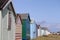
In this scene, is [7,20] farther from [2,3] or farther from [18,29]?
[18,29]

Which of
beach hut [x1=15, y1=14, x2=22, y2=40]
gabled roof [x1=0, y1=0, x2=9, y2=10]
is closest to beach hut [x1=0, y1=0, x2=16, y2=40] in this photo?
gabled roof [x1=0, y1=0, x2=9, y2=10]

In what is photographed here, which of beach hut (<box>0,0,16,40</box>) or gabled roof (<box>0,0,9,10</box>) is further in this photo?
beach hut (<box>0,0,16,40</box>)

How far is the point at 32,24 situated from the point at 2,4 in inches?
574

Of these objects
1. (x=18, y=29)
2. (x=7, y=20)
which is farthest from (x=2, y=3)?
(x=18, y=29)

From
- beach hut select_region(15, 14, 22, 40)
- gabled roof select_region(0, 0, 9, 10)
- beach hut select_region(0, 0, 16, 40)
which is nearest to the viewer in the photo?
gabled roof select_region(0, 0, 9, 10)

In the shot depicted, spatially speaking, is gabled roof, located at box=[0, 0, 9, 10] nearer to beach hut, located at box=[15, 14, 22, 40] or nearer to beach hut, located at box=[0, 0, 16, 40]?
beach hut, located at box=[0, 0, 16, 40]

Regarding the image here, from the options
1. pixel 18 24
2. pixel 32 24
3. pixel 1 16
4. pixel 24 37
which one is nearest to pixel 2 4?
pixel 1 16

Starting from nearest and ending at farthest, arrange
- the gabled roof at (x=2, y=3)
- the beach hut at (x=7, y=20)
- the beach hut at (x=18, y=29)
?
the gabled roof at (x=2, y=3)
the beach hut at (x=7, y=20)
the beach hut at (x=18, y=29)

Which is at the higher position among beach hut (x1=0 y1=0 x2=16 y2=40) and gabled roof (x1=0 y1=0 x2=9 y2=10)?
gabled roof (x1=0 y1=0 x2=9 y2=10)

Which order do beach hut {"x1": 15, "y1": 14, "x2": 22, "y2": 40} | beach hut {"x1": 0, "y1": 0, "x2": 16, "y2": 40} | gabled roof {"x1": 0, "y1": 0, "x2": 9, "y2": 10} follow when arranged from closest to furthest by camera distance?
gabled roof {"x1": 0, "y1": 0, "x2": 9, "y2": 10} < beach hut {"x1": 0, "y1": 0, "x2": 16, "y2": 40} < beach hut {"x1": 15, "y1": 14, "x2": 22, "y2": 40}

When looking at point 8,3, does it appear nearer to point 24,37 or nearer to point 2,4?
point 2,4

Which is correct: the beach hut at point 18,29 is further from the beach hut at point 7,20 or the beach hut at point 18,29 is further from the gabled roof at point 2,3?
the gabled roof at point 2,3

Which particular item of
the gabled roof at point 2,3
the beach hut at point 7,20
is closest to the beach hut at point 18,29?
the beach hut at point 7,20

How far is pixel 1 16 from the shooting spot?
1717 centimetres
